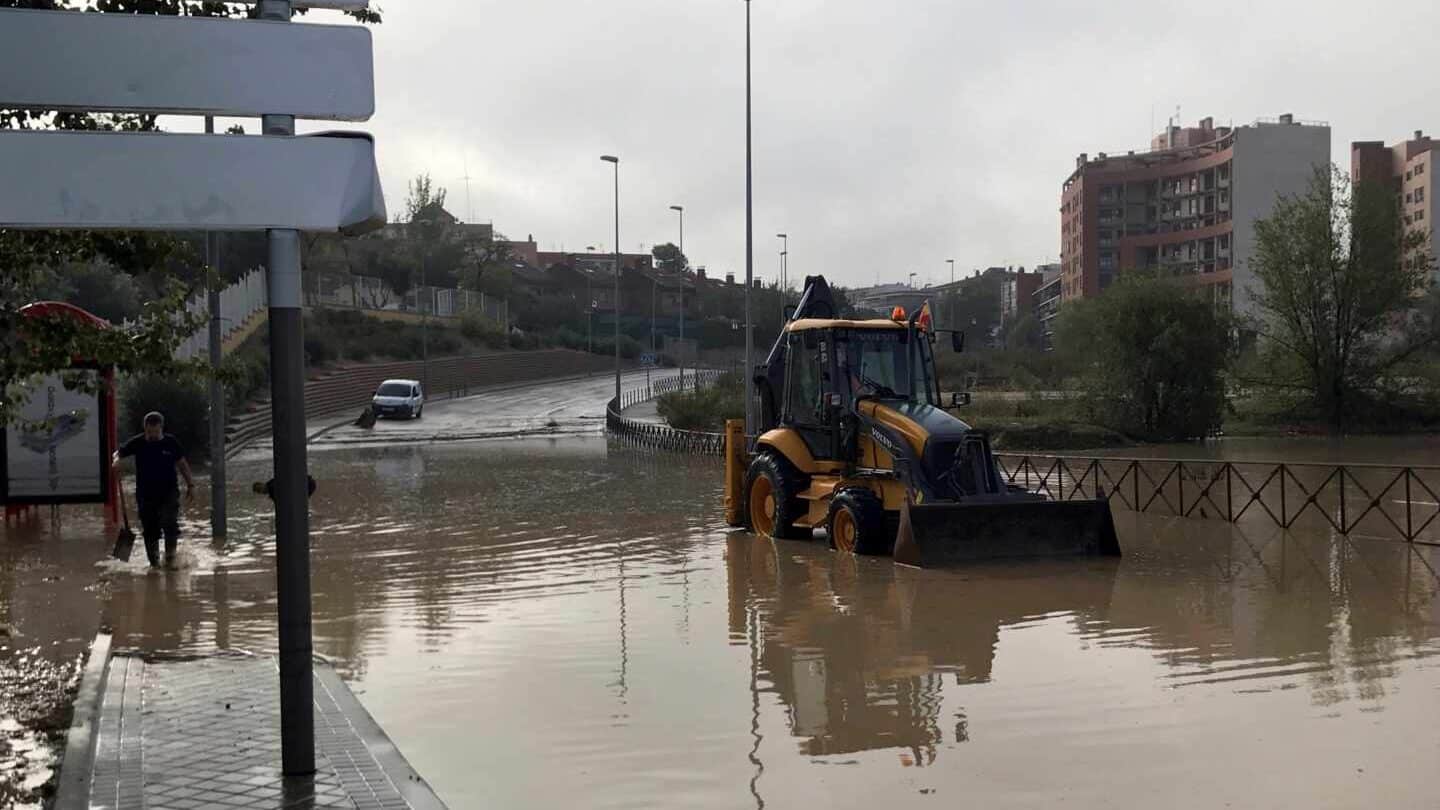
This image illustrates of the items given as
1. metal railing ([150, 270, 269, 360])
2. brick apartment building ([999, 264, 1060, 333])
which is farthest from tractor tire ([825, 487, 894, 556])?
brick apartment building ([999, 264, 1060, 333])

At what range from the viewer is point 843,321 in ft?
49.8

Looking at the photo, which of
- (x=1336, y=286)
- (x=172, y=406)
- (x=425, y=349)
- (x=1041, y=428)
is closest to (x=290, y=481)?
(x=172, y=406)

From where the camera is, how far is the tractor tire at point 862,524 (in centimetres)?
1402

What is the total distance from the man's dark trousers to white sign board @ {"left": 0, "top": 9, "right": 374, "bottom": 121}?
8322 millimetres

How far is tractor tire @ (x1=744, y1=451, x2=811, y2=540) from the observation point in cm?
1559

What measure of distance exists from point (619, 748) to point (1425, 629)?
6151mm

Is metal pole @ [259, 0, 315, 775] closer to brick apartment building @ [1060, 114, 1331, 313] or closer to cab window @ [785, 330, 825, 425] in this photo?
cab window @ [785, 330, 825, 425]

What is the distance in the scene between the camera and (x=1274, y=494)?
20.9 meters

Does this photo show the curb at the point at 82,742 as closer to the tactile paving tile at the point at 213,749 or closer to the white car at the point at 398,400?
the tactile paving tile at the point at 213,749

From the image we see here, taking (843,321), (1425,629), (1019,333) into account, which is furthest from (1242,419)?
A: (1019,333)

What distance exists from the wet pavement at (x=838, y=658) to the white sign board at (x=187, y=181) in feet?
8.67

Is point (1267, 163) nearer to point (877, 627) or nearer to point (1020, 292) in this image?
point (1020, 292)

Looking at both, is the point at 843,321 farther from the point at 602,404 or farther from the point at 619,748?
the point at 602,404

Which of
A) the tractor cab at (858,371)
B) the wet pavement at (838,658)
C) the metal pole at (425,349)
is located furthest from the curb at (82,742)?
the metal pole at (425,349)
